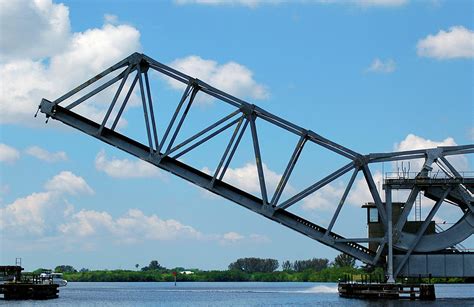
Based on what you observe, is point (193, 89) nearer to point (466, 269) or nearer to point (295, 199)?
point (295, 199)

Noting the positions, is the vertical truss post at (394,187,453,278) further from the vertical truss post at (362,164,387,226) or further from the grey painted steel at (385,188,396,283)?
the vertical truss post at (362,164,387,226)

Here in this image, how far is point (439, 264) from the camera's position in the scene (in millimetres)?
48844

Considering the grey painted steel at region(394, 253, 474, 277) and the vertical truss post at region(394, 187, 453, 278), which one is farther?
the grey painted steel at region(394, 253, 474, 277)

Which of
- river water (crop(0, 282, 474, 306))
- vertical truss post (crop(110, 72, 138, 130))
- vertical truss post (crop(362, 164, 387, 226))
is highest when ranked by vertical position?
vertical truss post (crop(110, 72, 138, 130))

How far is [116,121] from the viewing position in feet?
143

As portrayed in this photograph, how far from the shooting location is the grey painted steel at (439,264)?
160ft

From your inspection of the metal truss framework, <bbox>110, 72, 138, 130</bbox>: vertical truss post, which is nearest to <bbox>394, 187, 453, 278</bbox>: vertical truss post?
the metal truss framework

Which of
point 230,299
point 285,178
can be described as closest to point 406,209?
point 285,178

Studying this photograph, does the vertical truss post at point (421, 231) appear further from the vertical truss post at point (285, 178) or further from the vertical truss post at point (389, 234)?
the vertical truss post at point (285, 178)

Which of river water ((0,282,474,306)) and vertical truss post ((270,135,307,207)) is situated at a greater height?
vertical truss post ((270,135,307,207))

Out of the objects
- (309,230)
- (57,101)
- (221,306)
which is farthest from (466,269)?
(57,101)

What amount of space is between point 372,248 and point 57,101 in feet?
62.2

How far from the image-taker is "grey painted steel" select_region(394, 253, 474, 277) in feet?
160

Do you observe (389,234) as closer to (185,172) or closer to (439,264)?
(439,264)
